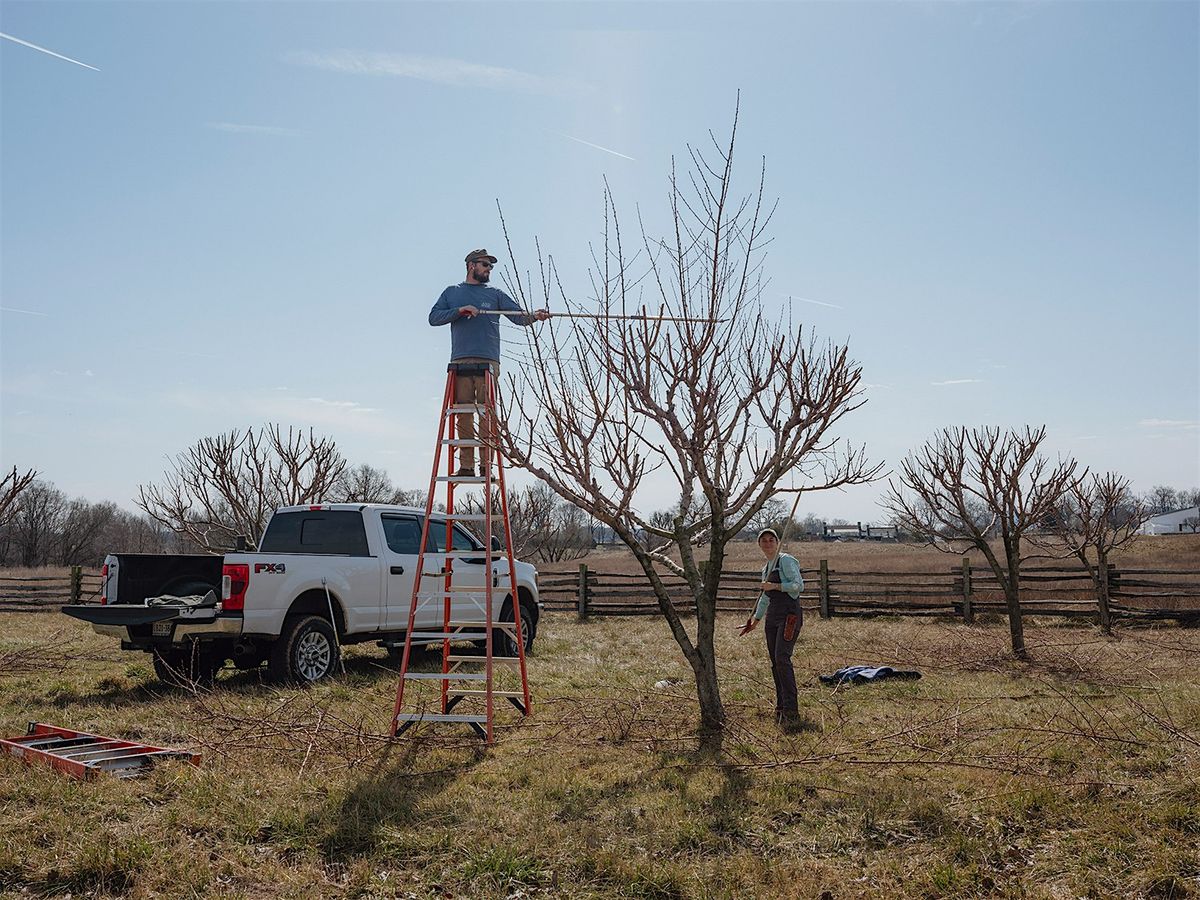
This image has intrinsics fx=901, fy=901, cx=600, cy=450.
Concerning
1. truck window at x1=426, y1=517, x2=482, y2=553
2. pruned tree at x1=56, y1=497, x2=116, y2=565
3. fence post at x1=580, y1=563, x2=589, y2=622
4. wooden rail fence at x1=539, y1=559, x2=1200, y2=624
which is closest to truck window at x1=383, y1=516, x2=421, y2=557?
truck window at x1=426, y1=517, x2=482, y2=553

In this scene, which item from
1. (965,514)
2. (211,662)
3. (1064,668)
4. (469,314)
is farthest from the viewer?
(965,514)

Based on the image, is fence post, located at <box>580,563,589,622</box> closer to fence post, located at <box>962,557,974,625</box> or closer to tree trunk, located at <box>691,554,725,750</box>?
fence post, located at <box>962,557,974,625</box>

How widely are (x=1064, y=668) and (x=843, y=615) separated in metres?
8.86

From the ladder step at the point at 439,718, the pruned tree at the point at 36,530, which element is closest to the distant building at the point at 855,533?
the pruned tree at the point at 36,530

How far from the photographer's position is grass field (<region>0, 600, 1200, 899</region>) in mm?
3930

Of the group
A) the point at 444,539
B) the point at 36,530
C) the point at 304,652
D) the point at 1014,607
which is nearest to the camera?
the point at 304,652

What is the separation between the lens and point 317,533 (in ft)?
32.9

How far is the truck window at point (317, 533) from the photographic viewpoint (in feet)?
32.7

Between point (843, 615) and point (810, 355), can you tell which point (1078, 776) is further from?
point (843, 615)

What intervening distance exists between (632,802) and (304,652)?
526cm

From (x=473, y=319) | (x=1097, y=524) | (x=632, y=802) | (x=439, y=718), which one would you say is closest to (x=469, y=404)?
(x=473, y=319)

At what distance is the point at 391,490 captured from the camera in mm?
43719

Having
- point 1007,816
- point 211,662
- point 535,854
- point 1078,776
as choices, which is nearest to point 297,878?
point 535,854

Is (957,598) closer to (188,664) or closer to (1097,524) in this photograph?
(1097,524)
